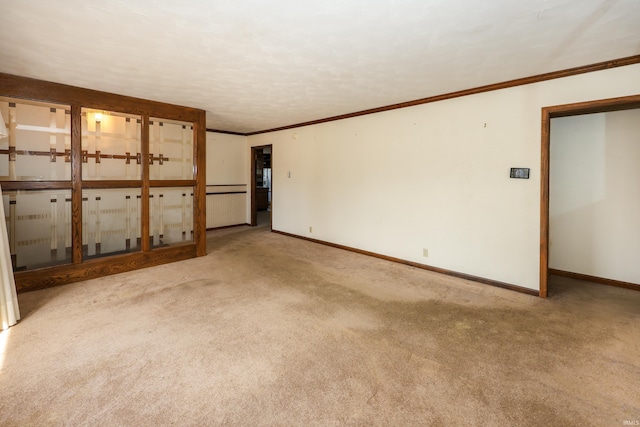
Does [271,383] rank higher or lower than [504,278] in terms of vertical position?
lower

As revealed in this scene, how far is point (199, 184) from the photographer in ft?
16.2

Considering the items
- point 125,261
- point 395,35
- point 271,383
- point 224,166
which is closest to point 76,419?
point 271,383

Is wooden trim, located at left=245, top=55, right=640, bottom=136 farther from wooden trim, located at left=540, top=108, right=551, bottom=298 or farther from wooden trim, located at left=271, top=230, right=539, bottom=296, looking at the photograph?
wooden trim, located at left=271, top=230, right=539, bottom=296

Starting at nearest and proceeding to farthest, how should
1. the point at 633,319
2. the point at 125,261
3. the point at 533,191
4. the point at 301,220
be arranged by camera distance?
the point at 633,319
the point at 533,191
the point at 125,261
the point at 301,220

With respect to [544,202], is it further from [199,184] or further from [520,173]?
[199,184]

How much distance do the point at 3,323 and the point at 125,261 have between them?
160 centimetres

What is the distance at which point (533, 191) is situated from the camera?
3438 mm

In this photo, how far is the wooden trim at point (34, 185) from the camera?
337cm

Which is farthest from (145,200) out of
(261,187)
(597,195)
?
(261,187)

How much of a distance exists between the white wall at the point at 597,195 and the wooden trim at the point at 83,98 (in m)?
5.57

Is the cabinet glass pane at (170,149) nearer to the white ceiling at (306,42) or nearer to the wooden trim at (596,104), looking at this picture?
the white ceiling at (306,42)

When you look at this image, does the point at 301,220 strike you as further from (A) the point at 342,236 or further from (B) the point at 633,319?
(B) the point at 633,319

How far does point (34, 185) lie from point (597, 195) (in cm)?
699

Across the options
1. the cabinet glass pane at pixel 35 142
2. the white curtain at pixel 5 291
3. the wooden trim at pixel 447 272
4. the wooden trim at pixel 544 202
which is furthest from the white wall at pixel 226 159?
the wooden trim at pixel 544 202
